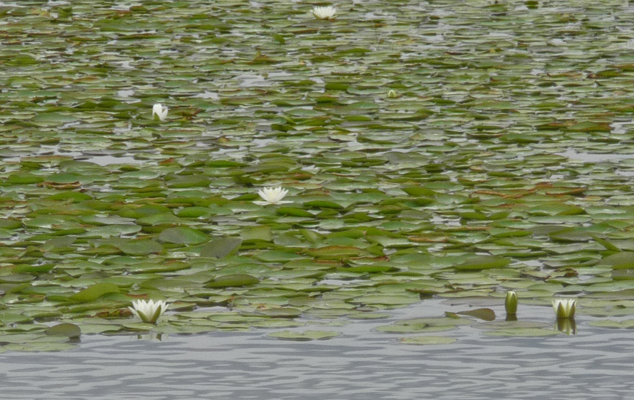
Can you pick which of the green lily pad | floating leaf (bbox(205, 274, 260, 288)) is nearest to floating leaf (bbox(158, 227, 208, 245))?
floating leaf (bbox(205, 274, 260, 288))

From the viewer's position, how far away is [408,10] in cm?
1445

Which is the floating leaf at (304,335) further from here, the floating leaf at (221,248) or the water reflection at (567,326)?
the floating leaf at (221,248)

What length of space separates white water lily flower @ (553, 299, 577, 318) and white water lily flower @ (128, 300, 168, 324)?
1.58 metres

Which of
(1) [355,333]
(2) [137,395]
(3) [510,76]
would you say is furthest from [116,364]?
(3) [510,76]

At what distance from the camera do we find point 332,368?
494 cm

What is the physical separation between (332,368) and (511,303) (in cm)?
89

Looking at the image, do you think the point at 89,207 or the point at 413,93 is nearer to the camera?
the point at 89,207

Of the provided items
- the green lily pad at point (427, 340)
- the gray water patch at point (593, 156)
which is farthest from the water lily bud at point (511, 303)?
the gray water patch at point (593, 156)

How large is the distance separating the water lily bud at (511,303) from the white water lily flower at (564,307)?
16cm

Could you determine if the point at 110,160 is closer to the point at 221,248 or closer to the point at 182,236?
the point at 182,236

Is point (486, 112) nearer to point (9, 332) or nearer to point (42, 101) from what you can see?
point (42, 101)

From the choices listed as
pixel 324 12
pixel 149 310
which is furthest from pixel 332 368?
pixel 324 12

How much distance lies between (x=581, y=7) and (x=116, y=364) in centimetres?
1041

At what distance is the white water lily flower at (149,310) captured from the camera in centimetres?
534
